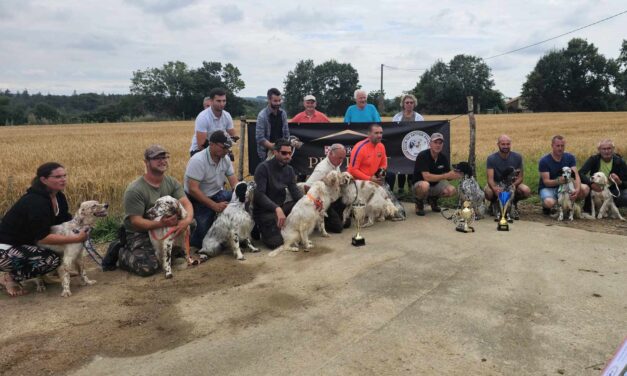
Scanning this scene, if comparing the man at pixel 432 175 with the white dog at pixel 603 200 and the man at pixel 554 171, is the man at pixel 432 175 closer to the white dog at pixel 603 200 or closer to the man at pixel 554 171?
the man at pixel 554 171

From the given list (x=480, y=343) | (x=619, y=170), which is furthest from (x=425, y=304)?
(x=619, y=170)

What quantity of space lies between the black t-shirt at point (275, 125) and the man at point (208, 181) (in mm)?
1619

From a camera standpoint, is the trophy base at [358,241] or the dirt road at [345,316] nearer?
A: the dirt road at [345,316]

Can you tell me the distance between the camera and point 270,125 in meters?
7.79

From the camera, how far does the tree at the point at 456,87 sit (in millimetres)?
68688

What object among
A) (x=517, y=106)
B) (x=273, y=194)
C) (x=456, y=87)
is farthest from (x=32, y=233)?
(x=517, y=106)

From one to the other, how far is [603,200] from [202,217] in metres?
6.61

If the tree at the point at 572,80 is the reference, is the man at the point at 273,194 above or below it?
below

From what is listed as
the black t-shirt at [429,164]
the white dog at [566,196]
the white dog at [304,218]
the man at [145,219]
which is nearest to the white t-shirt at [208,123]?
the man at [145,219]

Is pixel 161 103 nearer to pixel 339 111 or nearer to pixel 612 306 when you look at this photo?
pixel 339 111

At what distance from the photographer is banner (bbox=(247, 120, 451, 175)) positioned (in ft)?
29.3

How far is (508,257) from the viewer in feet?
17.8

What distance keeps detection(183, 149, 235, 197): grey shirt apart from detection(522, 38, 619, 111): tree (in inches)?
3027

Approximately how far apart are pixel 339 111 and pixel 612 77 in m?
43.8
